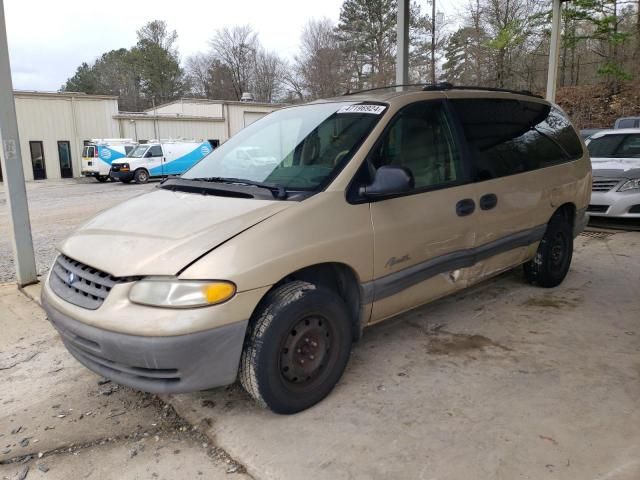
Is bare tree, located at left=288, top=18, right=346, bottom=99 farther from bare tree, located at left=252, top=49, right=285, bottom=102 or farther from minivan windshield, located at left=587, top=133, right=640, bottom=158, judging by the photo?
minivan windshield, located at left=587, top=133, right=640, bottom=158

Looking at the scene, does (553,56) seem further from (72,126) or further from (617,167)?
(72,126)

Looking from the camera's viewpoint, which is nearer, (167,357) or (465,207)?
(167,357)

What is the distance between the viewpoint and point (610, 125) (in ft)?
77.2


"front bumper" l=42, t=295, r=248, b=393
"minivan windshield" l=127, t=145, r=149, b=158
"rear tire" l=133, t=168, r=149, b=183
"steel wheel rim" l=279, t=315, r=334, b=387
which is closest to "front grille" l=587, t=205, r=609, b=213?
"steel wheel rim" l=279, t=315, r=334, b=387

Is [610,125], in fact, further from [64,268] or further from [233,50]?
[233,50]

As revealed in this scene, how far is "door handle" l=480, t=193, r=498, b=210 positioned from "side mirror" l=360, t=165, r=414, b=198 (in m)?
1.00

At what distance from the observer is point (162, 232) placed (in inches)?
104

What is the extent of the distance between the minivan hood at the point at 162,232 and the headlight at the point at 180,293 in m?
0.06

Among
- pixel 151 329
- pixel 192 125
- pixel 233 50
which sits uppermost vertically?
pixel 233 50

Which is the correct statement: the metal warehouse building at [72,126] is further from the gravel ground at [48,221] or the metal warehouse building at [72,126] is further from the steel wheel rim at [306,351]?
the steel wheel rim at [306,351]

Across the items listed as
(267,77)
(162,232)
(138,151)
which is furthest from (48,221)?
(267,77)

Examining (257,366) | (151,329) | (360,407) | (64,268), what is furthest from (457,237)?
(64,268)

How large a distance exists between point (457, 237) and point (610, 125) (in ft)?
79.4

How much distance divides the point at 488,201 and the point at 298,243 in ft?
5.91
